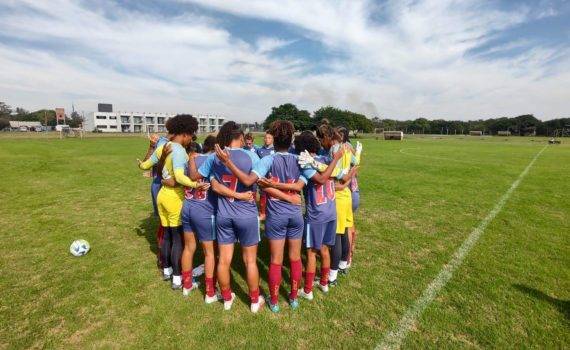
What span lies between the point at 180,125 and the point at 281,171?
160 centimetres

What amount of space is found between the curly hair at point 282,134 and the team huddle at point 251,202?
1cm

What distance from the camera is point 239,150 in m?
3.76

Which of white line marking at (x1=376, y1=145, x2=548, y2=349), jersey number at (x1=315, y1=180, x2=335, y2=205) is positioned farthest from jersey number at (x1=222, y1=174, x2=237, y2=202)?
white line marking at (x1=376, y1=145, x2=548, y2=349)

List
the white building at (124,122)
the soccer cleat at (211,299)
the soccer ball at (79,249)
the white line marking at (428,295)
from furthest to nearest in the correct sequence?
the white building at (124,122), the soccer ball at (79,249), the soccer cleat at (211,299), the white line marking at (428,295)

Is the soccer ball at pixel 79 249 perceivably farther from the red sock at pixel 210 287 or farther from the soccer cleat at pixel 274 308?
the soccer cleat at pixel 274 308

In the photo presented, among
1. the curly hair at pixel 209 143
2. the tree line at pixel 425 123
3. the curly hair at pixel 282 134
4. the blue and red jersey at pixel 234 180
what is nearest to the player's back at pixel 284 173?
the curly hair at pixel 282 134

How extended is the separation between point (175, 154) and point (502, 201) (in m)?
10.1

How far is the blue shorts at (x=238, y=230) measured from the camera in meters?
3.81

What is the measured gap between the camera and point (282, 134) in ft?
12.4

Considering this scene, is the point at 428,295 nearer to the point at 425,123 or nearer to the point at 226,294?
the point at 226,294

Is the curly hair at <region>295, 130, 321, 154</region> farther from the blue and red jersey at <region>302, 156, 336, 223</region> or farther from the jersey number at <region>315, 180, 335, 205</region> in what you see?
the jersey number at <region>315, 180, 335, 205</region>

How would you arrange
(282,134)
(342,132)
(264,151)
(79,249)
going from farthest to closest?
(264,151) → (79,249) → (342,132) → (282,134)

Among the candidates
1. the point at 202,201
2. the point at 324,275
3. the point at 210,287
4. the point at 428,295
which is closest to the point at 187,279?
the point at 210,287

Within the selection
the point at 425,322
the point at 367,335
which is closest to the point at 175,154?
the point at 367,335
